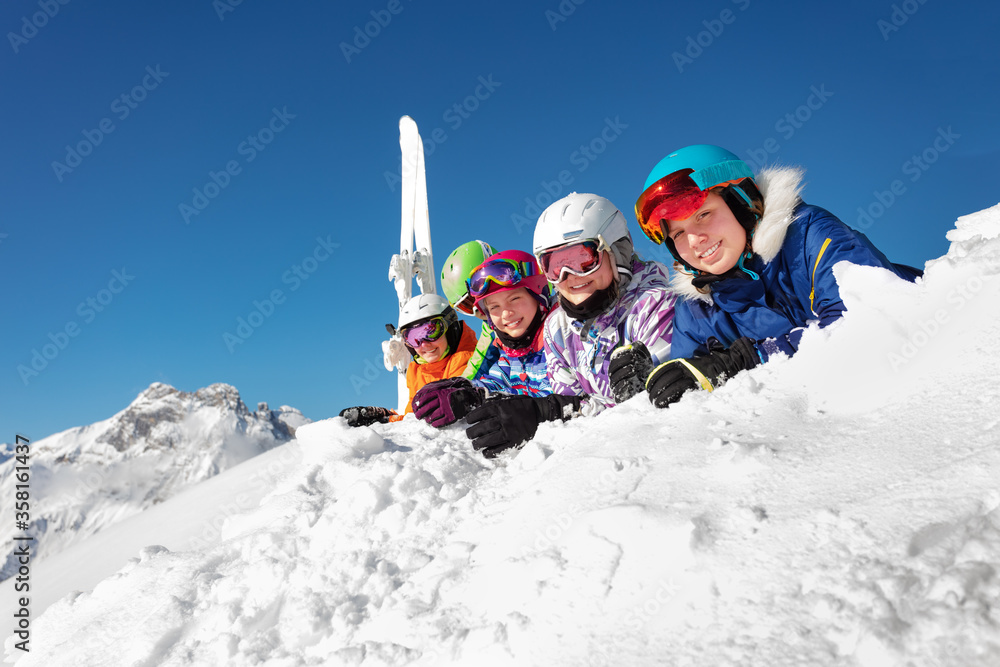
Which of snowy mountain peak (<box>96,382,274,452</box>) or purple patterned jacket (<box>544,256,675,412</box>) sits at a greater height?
snowy mountain peak (<box>96,382,274,452</box>)

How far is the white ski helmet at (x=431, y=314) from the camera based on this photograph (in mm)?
7125

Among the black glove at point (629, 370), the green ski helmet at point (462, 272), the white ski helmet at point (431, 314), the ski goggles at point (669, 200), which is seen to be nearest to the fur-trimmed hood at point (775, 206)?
the ski goggles at point (669, 200)

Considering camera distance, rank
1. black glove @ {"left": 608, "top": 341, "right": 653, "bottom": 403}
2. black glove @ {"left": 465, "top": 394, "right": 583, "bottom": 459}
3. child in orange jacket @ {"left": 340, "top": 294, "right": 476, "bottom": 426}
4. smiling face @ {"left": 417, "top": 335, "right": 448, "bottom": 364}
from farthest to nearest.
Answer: smiling face @ {"left": 417, "top": 335, "right": 448, "bottom": 364}
child in orange jacket @ {"left": 340, "top": 294, "right": 476, "bottom": 426}
black glove @ {"left": 465, "top": 394, "right": 583, "bottom": 459}
black glove @ {"left": 608, "top": 341, "right": 653, "bottom": 403}

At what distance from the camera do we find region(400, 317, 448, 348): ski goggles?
23.4ft

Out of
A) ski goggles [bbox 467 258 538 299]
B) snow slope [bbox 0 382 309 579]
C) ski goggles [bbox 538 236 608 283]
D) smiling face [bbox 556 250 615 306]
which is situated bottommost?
smiling face [bbox 556 250 615 306]

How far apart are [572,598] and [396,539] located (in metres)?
1.14

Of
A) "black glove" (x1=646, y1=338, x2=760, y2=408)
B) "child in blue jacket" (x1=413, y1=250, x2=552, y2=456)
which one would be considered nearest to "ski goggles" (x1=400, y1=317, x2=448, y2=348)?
"child in blue jacket" (x1=413, y1=250, x2=552, y2=456)

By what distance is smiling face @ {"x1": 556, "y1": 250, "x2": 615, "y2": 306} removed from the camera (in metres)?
3.97

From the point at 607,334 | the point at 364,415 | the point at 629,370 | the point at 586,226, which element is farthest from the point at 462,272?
the point at 629,370

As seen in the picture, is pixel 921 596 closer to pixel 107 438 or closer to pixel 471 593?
pixel 471 593

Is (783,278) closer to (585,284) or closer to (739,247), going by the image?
(739,247)

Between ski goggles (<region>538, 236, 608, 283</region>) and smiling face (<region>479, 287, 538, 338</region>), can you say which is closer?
ski goggles (<region>538, 236, 608, 283</region>)

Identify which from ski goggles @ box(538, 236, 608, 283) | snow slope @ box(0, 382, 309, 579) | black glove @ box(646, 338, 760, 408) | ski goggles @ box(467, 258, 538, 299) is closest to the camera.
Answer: black glove @ box(646, 338, 760, 408)

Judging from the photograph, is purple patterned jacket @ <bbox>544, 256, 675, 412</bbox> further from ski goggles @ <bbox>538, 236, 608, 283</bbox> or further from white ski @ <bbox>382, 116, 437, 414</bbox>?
white ski @ <bbox>382, 116, 437, 414</bbox>
